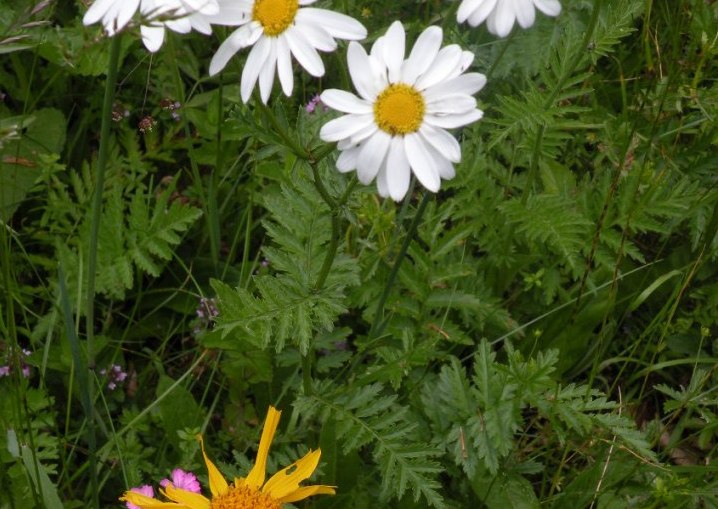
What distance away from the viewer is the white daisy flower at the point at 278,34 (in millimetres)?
1225

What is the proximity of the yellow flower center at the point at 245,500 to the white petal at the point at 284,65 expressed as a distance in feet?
2.33

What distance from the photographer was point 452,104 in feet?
3.93

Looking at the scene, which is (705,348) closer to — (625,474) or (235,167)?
(625,474)

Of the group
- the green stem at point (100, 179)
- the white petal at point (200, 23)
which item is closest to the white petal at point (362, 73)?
the white petal at point (200, 23)

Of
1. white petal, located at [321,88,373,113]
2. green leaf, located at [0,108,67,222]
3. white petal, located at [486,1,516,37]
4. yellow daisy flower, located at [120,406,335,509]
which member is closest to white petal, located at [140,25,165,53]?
white petal, located at [321,88,373,113]

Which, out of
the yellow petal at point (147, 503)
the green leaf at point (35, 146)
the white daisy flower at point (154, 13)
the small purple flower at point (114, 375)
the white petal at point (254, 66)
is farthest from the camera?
the green leaf at point (35, 146)

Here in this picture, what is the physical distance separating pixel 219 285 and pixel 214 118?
77cm

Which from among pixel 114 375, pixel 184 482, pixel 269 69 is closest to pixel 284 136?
pixel 269 69

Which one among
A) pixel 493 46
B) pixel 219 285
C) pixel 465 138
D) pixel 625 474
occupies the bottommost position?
pixel 625 474

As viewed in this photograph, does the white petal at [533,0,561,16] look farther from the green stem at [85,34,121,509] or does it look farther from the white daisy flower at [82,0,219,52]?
the green stem at [85,34,121,509]

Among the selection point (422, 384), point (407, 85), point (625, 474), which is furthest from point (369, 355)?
point (407, 85)

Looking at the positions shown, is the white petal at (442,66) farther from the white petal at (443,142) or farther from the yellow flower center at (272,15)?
the yellow flower center at (272,15)

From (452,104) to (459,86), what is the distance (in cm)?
3

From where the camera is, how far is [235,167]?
93.0 inches
